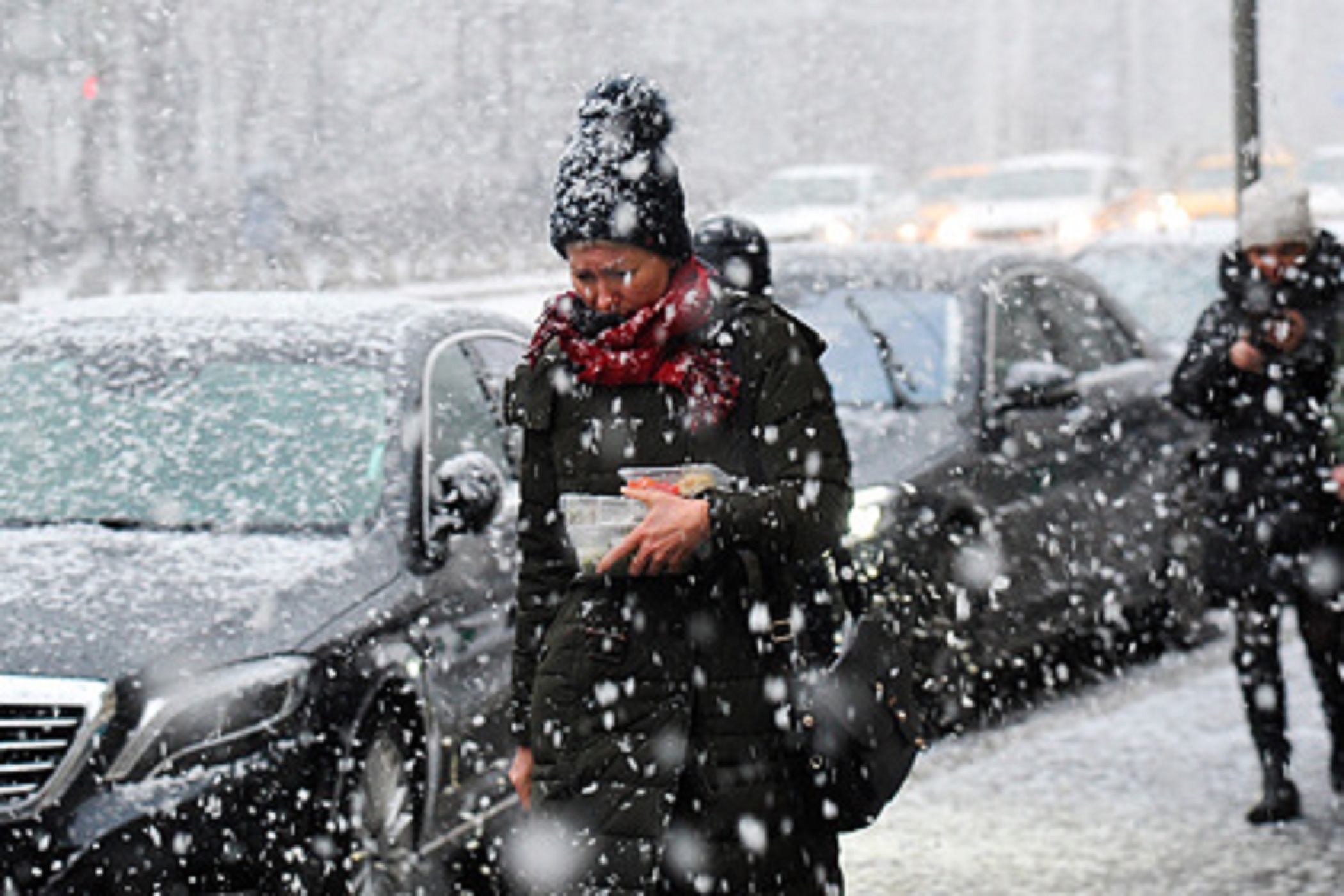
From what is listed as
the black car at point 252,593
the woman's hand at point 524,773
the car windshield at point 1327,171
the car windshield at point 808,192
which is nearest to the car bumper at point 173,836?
the black car at point 252,593

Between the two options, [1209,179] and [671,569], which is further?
[1209,179]

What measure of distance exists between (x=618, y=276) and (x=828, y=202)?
104ft

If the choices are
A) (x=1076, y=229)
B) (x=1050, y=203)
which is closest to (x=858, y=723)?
(x=1076, y=229)

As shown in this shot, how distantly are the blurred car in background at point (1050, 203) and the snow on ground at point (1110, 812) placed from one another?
21.6 m

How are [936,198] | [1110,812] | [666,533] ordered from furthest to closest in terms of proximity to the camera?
[936,198] → [1110,812] → [666,533]

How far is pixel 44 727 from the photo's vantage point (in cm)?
523

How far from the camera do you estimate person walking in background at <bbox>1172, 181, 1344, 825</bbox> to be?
6.95 metres

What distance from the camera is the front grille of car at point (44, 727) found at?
17.0ft

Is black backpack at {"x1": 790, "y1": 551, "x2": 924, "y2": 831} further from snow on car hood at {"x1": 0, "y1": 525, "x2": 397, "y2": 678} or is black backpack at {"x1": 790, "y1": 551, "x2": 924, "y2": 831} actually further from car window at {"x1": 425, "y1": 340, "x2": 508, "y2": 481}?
car window at {"x1": 425, "y1": 340, "x2": 508, "y2": 481}

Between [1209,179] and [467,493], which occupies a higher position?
[467,493]

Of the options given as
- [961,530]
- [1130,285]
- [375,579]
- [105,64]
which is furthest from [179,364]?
[105,64]

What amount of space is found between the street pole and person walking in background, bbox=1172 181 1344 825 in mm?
3889

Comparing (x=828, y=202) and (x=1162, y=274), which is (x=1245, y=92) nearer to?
(x=1162, y=274)

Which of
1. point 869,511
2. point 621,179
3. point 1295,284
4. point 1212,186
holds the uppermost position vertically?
point 621,179
